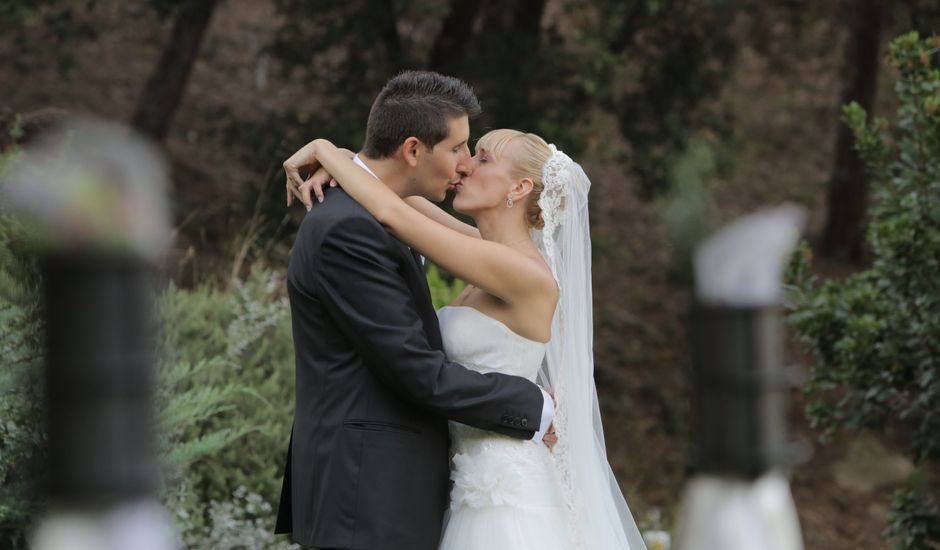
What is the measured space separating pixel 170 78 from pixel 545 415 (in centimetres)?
990

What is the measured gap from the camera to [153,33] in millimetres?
18188

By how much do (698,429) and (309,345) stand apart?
216 cm

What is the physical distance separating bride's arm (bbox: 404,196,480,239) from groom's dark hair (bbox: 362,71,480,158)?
22.2 inches

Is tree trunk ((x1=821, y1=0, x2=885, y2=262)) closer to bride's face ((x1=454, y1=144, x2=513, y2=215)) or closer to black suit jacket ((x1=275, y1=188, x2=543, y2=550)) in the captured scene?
bride's face ((x1=454, y1=144, x2=513, y2=215))

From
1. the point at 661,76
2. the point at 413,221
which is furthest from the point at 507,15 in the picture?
the point at 413,221

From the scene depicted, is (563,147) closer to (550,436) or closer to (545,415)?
(550,436)

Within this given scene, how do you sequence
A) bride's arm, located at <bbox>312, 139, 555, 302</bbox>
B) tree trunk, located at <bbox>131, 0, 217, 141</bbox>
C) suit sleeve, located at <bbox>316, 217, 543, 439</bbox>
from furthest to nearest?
tree trunk, located at <bbox>131, 0, 217, 141</bbox>
bride's arm, located at <bbox>312, 139, 555, 302</bbox>
suit sleeve, located at <bbox>316, 217, 543, 439</bbox>

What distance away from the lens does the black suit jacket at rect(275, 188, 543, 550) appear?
350 centimetres

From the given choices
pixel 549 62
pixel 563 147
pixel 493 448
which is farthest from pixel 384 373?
pixel 549 62

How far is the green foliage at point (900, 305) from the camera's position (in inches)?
253

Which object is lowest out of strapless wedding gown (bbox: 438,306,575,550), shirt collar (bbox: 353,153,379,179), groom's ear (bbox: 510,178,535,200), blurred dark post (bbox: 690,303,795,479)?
strapless wedding gown (bbox: 438,306,575,550)

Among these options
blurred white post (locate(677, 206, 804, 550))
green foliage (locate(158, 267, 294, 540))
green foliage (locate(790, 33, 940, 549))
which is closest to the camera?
blurred white post (locate(677, 206, 804, 550))

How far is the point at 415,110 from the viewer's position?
3.77 meters

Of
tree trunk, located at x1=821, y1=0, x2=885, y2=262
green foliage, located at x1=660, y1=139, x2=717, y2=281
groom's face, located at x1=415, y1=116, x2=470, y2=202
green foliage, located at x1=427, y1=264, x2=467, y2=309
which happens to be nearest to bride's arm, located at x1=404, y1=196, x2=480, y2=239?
groom's face, located at x1=415, y1=116, x2=470, y2=202
